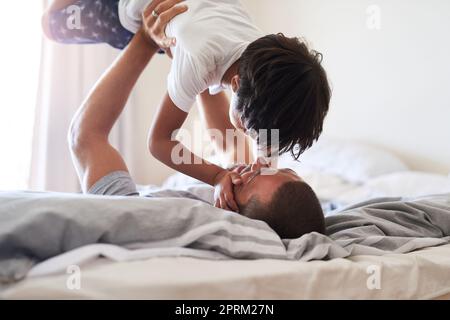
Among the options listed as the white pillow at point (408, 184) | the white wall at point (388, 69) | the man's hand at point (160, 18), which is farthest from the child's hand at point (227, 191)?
the white wall at point (388, 69)

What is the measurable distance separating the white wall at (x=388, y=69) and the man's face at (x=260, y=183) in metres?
1.51

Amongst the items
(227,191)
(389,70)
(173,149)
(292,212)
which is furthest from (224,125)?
(389,70)

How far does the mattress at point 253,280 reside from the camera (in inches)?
24.2

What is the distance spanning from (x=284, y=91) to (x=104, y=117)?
565 millimetres

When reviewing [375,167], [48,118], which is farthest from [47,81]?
[375,167]

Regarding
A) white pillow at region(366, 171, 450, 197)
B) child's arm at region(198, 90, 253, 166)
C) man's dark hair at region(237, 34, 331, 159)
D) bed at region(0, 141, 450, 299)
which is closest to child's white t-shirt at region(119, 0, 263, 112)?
man's dark hair at region(237, 34, 331, 159)

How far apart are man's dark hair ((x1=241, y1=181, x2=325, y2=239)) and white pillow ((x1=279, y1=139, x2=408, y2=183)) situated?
1295 mm

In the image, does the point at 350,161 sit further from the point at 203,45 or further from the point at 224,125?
the point at 203,45

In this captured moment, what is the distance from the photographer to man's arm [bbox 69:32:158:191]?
1.21 m

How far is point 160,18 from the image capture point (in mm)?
1355

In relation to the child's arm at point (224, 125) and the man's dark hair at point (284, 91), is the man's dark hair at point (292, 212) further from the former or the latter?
the child's arm at point (224, 125)

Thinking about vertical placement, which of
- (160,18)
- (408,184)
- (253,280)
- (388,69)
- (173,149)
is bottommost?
(408,184)
